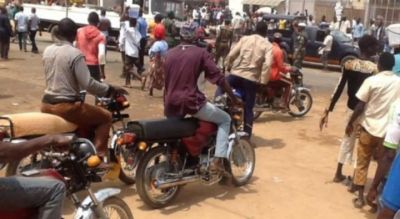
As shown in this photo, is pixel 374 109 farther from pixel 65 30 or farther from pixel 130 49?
pixel 130 49

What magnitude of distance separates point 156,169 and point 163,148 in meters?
0.21

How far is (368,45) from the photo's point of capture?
5828mm

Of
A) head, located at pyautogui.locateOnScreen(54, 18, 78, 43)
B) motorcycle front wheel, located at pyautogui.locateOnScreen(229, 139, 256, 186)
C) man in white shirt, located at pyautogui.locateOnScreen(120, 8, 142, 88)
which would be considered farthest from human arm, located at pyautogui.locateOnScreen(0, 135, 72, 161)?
man in white shirt, located at pyautogui.locateOnScreen(120, 8, 142, 88)

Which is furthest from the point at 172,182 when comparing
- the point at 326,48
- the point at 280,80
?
the point at 326,48

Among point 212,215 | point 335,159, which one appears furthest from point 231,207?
point 335,159

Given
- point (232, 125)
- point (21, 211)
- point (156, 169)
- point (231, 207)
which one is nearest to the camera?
point (21, 211)

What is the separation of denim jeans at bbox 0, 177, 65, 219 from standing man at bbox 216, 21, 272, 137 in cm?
473

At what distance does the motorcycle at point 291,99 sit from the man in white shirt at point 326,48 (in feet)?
28.2

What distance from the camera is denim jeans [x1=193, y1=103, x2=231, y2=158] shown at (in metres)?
5.34

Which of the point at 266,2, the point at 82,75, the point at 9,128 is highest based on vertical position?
Result: the point at 266,2

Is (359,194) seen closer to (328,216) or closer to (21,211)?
(328,216)

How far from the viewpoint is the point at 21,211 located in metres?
2.93

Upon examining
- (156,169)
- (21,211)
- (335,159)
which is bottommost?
(335,159)

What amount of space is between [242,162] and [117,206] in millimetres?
2370
